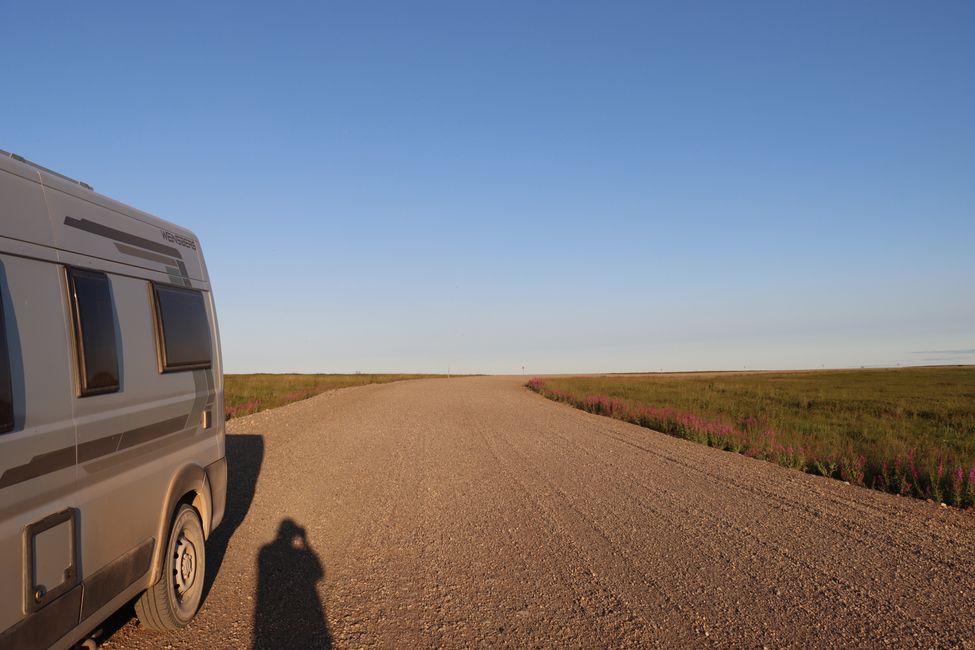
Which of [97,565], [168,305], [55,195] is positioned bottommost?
[97,565]

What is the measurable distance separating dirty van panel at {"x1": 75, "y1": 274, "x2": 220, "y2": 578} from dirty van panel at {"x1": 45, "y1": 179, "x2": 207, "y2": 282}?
22 centimetres

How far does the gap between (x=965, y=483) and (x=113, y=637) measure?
9.72 metres

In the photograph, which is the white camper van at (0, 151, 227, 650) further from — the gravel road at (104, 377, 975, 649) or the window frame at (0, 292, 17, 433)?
the gravel road at (104, 377, 975, 649)

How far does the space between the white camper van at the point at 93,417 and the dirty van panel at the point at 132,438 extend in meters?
0.01

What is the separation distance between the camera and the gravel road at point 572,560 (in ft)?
13.9

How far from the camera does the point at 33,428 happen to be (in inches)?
112

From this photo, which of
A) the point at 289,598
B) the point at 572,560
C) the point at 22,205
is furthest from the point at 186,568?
the point at 572,560

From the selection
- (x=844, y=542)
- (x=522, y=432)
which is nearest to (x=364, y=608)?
(x=844, y=542)

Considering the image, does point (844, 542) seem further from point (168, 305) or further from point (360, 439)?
point (360, 439)

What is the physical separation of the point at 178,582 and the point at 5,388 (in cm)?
230

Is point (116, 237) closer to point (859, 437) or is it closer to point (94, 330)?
point (94, 330)

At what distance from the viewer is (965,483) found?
27.7 ft

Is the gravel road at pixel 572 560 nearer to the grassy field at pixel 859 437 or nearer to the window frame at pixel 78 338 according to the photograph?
the grassy field at pixel 859 437

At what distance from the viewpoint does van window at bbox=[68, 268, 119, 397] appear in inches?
132
